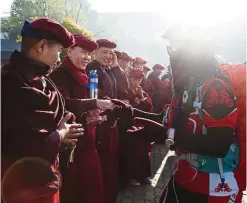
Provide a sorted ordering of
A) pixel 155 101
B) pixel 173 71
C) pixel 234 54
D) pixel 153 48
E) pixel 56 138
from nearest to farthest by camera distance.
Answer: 1. pixel 56 138
2. pixel 173 71
3. pixel 155 101
4. pixel 234 54
5. pixel 153 48

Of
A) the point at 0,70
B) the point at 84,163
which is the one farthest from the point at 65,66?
the point at 0,70

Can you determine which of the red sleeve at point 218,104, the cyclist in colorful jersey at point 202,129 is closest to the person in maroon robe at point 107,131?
the cyclist in colorful jersey at point 202,129

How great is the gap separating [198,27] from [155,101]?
716 cm

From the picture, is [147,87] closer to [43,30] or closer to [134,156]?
[134,156]

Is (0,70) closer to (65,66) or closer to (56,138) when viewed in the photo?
(56,138)

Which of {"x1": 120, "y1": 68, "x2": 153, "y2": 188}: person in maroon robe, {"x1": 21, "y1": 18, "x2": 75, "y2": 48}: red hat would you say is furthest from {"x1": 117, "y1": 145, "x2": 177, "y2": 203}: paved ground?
{"x1": 21, "y1": 18, "x2": 75, "y2": 48}: red hat

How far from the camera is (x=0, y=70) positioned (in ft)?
7.77

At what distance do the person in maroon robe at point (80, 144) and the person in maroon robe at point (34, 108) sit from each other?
1212 millimetres

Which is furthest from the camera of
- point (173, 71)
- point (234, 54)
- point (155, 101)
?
point (234, 54)

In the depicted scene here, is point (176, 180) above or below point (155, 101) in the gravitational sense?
above

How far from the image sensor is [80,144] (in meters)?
3.96

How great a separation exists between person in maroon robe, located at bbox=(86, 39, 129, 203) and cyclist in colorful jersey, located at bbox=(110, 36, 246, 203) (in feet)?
6.29

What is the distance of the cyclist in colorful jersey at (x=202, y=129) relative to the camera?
7.97 feet

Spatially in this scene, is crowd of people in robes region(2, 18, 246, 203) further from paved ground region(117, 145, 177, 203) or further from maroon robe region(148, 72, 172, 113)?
maroon robe region(148, 72, 172, 113)
